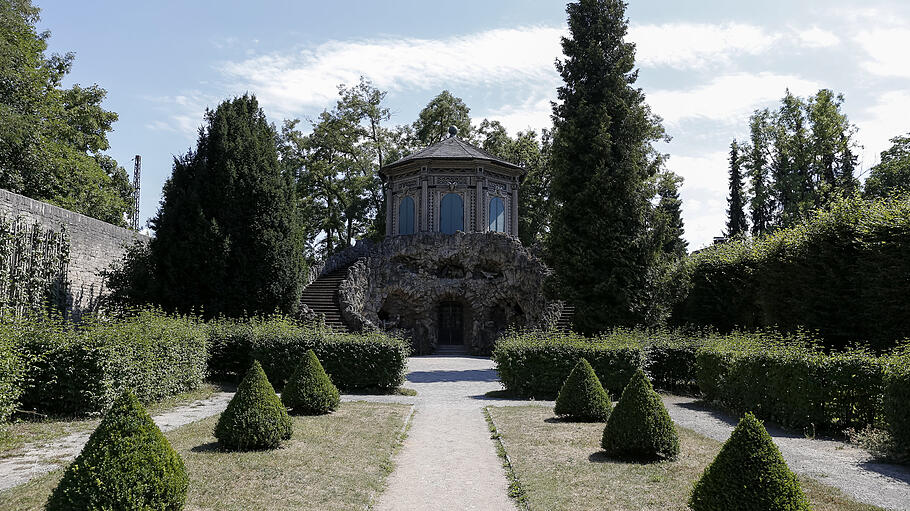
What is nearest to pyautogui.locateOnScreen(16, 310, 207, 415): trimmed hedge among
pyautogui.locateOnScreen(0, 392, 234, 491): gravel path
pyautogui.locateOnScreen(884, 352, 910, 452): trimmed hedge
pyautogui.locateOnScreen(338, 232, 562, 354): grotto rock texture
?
pyautogui.locateOnScreen(0, 392, 234, 491): gravel path

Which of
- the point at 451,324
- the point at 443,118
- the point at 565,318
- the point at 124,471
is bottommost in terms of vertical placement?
the point at 124,471

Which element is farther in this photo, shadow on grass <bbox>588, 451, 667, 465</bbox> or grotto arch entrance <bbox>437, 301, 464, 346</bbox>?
grotto arch entrance <bbox>437, 301, 464, 346</bbox>

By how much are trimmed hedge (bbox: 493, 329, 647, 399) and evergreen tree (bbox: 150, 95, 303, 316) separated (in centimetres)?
953

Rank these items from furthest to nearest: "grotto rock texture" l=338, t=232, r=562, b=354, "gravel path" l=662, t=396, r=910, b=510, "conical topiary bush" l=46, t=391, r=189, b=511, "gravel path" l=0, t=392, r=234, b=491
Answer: "grotto rock texture" l=338, t=232, r=562, b=354 → "gravel path" l=0, t=392, r=234, b=491 → "gravel path" l=662, t=396, r=910, b=510 → "conical topiary bush" l=46, t=391, r=189, b=511

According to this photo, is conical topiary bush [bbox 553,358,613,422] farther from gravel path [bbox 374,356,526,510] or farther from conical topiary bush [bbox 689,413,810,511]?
conical topiary bush [bbox 689,413,810,511]

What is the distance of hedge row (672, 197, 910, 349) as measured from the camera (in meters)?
13.7

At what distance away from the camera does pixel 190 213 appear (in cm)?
2217

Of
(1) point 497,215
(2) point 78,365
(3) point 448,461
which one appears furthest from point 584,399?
(1) point 497,215

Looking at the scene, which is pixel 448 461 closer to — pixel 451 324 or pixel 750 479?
pixel 750 479

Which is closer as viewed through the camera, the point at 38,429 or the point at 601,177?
the point at 38,429

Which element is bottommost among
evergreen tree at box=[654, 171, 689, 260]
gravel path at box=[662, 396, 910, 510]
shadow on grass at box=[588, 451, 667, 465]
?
gravel path at box=[662, 396, 910, 510]

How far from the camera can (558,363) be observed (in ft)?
55.3

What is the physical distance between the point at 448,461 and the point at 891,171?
3736 cm

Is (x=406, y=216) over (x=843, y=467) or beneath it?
over
